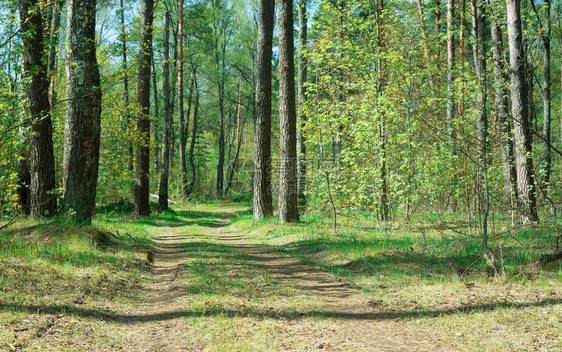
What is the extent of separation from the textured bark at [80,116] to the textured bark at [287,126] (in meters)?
5.38

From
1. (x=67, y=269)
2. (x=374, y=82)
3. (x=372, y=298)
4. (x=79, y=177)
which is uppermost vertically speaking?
(x=374, y=82)

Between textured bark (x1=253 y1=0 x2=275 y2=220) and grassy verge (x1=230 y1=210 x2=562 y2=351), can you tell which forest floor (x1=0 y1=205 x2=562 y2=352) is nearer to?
grassy verge (x1=230 y1=210 x2=562 y2=351)

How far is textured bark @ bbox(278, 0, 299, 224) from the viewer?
11.6m

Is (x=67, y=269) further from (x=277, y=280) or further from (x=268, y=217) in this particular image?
(x=268, y=217)

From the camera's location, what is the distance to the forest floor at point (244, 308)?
374 cm

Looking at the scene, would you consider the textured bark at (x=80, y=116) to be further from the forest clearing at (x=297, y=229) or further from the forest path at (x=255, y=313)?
the forest path at (x=255, y=313)

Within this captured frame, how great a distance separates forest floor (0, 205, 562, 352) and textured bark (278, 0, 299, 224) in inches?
177

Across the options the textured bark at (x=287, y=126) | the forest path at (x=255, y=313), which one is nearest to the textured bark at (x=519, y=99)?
the textured bark at (x=287, y=126)

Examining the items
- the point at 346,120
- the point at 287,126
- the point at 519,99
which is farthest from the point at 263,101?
the point at 519,99

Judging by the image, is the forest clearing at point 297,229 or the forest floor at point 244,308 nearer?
the forest floor at point 244,308

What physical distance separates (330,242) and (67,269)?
Result: 5171 millimetres

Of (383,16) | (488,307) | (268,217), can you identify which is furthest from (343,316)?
(383,16)

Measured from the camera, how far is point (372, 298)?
209 inches

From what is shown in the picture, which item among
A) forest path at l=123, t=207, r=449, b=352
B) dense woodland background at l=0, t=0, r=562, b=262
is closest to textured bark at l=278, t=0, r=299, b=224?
dense woodland background at l=0, t=0, r=562, b=262
